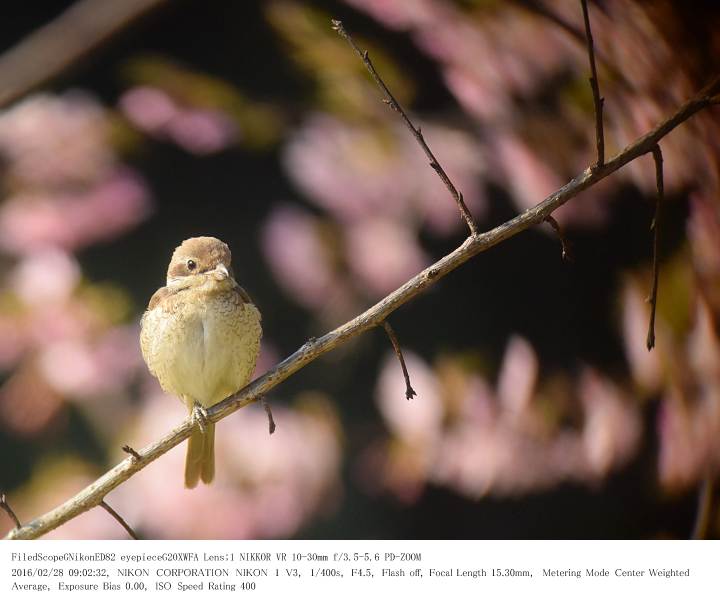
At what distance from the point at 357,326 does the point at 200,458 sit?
1.48 feet

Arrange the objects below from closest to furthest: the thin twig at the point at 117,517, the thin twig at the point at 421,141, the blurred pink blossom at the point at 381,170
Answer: the thin twig at the point at 421,141 < the thin twig at the point at 117,517 < the blurred pink blossom at the point at 381,170

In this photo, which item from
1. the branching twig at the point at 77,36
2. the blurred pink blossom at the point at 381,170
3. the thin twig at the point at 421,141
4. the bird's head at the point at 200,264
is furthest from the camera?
the blurred pink blossom at the point at 381,170

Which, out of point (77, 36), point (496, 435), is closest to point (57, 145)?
point (77, 36)

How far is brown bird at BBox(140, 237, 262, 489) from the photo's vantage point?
1670 mm

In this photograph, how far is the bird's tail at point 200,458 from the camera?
5.48ft

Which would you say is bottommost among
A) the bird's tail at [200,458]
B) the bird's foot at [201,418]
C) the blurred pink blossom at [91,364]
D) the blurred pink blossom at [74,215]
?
the bird's tail at [200,458]

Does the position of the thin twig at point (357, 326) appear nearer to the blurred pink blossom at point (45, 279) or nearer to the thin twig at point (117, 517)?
the thin twig at point (117, 517)

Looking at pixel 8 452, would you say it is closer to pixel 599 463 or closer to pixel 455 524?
pixel 455 524

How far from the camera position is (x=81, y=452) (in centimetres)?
163

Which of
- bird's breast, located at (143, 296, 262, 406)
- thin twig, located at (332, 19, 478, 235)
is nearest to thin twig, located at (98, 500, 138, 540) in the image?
bird's breast, located at (143, 296, 262, 406)

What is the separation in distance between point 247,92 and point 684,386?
1.17 meters

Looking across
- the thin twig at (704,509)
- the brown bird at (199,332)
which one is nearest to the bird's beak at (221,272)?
the brown bird at (199,332)

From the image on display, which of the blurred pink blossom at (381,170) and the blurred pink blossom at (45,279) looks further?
the blurred pink blossom at (381,170)
